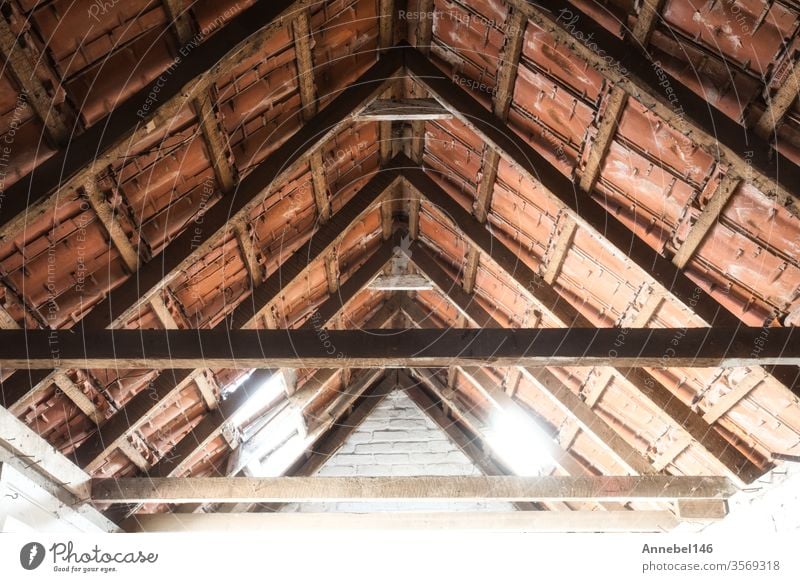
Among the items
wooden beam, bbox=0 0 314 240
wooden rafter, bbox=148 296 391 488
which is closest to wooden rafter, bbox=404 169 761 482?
wooden rafter, bbox=148 296 391 488

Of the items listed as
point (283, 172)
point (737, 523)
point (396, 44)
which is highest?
point (396, 44)

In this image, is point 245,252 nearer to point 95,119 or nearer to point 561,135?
point 95,119

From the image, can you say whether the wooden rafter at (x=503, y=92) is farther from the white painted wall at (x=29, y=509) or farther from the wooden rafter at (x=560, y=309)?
the white painted wall at (x=29, y=509)

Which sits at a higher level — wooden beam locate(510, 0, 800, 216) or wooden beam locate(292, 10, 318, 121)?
wooden beam locate(292, 10, 318, 121)

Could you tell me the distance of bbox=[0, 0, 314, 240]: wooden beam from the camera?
4535 millimetres

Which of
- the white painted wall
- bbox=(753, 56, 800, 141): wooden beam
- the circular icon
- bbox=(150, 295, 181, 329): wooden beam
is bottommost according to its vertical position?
the circular icon

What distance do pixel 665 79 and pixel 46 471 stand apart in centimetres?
641

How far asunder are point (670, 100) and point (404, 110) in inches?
108

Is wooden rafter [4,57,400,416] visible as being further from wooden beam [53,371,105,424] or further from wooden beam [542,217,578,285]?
wooden beam [542,217,578,285]

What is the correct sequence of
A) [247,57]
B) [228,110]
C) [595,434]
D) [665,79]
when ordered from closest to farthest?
[665,79], [247,57], [228,110], [595,434]

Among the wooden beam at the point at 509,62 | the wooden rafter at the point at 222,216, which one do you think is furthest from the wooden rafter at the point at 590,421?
the wooden rafter at the point at 222,216

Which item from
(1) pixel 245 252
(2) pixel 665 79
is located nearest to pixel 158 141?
(1) pixel 245 252

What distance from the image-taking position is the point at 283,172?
248 inches

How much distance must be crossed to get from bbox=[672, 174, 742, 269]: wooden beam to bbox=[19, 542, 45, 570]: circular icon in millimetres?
5780
